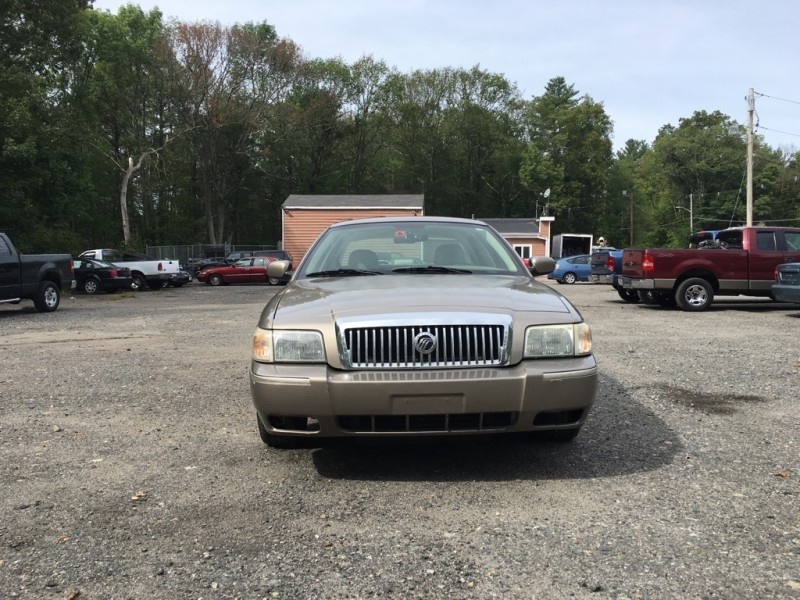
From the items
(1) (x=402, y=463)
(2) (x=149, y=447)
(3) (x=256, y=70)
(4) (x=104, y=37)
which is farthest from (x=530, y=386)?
(4) (x=104, y=37)

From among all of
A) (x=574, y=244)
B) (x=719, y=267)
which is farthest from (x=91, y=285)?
(x=574, y=244)

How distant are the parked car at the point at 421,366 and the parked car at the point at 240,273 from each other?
2718 centimetres

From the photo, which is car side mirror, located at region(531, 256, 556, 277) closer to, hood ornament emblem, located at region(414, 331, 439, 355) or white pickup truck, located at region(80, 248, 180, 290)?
hood ornament emblem, located at region(414, 331, 439, 355)

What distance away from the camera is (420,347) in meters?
3.51

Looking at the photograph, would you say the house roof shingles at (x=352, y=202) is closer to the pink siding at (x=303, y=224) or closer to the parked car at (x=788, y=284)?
the pink siding at (x=303, y=224)

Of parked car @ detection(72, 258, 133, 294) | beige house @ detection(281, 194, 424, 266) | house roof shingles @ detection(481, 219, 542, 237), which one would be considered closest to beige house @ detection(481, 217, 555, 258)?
house roof shingles @ detection(481, 219, 542, 237)

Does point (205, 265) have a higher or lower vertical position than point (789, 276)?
higher

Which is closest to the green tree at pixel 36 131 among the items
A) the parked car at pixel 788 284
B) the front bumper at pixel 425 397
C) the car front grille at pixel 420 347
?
the parked car at pixel 788 284

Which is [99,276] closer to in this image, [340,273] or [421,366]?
[340,273]

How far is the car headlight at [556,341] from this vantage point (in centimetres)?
362

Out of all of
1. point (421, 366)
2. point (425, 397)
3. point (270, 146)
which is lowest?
point (425, 397)

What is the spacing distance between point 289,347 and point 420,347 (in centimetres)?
72

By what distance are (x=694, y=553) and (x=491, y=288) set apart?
6.01 feet

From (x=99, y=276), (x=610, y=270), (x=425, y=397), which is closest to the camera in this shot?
(x=425, y=397)
